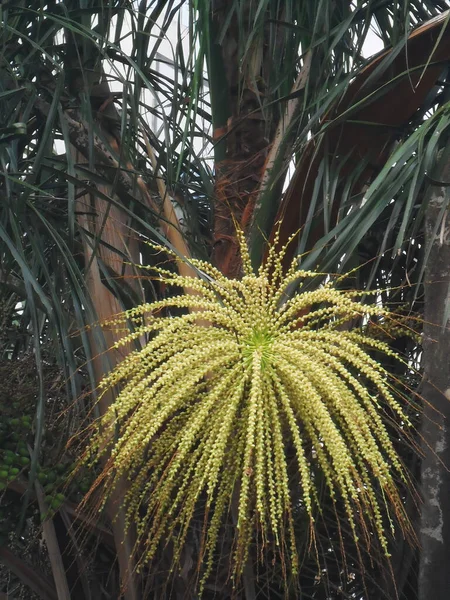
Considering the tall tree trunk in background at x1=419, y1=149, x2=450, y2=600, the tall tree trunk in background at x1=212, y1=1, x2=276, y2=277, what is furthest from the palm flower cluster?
the tall tree trunk in background at x1=212, y1=1, x2=276, y2=277

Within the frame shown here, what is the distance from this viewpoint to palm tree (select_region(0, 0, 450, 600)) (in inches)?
89.0

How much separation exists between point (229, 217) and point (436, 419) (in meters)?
1.15

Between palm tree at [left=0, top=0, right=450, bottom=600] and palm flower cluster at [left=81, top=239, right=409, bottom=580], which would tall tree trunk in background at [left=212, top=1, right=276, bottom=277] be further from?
palm flower cluster at [left=81, top=239, right=409, bottom=580]

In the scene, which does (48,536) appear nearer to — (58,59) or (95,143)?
(95,143)

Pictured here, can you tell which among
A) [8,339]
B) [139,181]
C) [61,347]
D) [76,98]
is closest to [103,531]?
[61,347]

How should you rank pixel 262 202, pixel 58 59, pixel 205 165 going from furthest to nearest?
pixel 205 165 → pixel 58 59 → pixel 262 202

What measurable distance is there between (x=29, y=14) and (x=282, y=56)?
0.91 meters

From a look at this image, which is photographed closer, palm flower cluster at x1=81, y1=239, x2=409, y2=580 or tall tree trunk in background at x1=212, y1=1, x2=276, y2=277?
palm flower cluster at x1=81, y1=239, x2=409, y2=580

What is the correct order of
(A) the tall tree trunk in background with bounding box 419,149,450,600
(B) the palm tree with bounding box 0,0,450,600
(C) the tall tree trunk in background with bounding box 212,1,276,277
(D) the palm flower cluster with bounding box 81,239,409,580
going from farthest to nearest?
(C) the tall tree trunk in background with bounding box 212,1,276,277 < (B) the palm tree with bounding box 0,0,450,600 < (A) the tall tree trunk in background with bounding box 419,149,450,600 < (D) the palm flower cluster with bounding box 81,239,409,580

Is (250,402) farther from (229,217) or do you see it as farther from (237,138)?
(237,138)

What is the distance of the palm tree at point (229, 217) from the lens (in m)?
2.26

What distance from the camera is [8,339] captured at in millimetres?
3213

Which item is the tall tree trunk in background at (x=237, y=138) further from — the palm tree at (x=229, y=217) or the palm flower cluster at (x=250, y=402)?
the palm flower cluster at (x=250, y=402)

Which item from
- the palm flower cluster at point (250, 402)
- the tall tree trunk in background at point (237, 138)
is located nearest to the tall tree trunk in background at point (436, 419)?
the palm flower cluster at point (250, 402)
